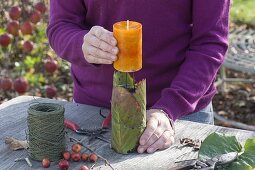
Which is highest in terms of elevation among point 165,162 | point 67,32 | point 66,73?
point 67,32

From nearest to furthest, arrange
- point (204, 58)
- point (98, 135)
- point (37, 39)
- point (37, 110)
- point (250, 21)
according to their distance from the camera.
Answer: point (37, 110), point (98, 135), point (204, 58), point (37, 39), point (250, 21)

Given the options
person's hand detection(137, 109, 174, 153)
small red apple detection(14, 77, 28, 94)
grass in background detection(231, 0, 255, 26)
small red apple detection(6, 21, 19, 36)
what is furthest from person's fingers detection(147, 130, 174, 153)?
grass in background detection(231, 0, 255, 26)

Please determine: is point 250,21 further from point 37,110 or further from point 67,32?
point 37,110

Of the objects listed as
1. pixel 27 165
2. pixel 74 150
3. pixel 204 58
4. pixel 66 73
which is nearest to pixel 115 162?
pixel 74 150

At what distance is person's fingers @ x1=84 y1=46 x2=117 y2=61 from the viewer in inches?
72.0

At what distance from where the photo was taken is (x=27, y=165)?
1.82 m

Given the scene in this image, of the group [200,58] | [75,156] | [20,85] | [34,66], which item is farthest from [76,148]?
[34,66]

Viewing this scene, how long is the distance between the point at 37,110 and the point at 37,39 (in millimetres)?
2723

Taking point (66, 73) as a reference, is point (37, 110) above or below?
above

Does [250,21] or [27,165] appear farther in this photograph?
[250,21]

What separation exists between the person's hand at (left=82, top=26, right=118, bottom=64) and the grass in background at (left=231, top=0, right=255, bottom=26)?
4288mm

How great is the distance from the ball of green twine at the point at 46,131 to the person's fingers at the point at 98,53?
0.20m

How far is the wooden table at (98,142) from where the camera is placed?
1.82m

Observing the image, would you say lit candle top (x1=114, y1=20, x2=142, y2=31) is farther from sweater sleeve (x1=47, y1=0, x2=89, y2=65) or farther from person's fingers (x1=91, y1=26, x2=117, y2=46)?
sweater sleeve (x1=47, y1=0, x2=89, y2=65)
